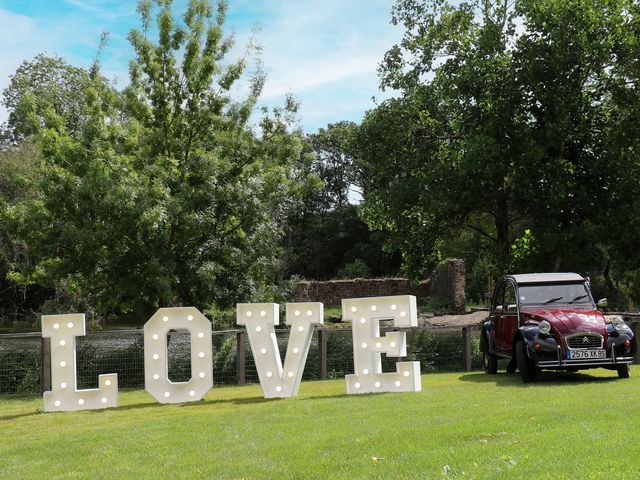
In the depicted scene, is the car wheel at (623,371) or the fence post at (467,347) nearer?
the car wheel at (623,371)

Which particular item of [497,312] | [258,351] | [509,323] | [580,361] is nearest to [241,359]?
[258,351]

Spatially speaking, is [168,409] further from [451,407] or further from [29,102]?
[29,102]

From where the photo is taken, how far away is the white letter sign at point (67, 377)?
1223cm

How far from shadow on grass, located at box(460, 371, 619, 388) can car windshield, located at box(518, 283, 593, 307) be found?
4.38 ft

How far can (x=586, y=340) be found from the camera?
13.1 m

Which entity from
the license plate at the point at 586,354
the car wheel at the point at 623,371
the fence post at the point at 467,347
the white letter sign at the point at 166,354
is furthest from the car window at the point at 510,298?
the white letter sign at the point at 166,354

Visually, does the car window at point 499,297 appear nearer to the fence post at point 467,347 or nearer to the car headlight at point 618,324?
the fence post at point 467,347

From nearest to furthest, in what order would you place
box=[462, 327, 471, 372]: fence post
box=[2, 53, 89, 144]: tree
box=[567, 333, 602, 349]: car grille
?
box=[567, 333, 602, 349]: car grille → box=[462, 327, 471, 372]: fence post → box=[2, 53, 89, 144]: tree

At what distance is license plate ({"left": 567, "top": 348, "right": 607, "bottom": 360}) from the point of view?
13.0 meters

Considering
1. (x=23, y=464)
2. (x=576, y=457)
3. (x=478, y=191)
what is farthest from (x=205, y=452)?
(x=478, y=191)

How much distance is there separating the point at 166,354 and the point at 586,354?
6925mm

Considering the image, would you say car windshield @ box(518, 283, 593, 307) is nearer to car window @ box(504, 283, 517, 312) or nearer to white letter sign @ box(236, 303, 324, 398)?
car window @ box(504, 283, 517, 312)

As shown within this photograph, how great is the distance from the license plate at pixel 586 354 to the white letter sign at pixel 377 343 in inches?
105

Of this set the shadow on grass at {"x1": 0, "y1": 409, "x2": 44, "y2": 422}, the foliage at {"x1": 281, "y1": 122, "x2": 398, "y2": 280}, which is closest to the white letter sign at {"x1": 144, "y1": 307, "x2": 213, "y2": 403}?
the shadow on grass at {"x1": 0, "y1": 409, "x2": 44, "y2": 422}
